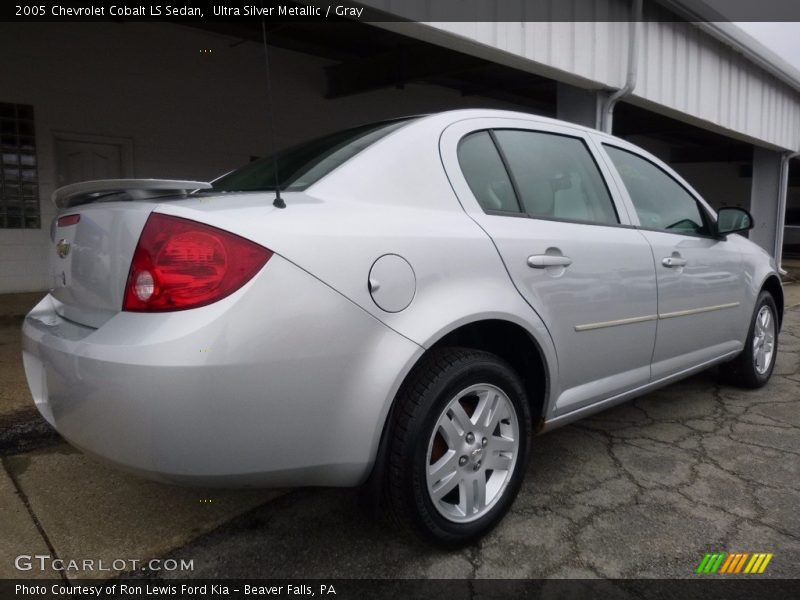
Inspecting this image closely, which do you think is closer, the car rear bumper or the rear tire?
the car rear bumper

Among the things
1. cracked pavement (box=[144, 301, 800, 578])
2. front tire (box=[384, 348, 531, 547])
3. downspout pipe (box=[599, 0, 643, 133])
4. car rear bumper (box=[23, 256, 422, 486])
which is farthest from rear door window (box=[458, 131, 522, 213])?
downspout pipe (box=[599, 0, 643, 133])

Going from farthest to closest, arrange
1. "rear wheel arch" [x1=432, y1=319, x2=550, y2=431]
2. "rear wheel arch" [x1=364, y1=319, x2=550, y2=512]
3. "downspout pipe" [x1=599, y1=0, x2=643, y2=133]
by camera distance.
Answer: "downspout pipe" [x1=599, y1=0, x2=643, y2=133] → "rear wheel arch" [x1=432, y1=319, x2=550, y2=431] → "rear wheel arch" [x1=364, y1=319, x2=550, y2=512]

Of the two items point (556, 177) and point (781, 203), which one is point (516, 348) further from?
point (781, 203)

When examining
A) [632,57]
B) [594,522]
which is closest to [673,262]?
[594,522]

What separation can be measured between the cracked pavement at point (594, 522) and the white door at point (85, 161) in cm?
614

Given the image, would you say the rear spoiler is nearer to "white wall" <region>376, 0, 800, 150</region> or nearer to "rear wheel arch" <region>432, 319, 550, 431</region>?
"rear wheel arch" <region>432, 319, 550, 431</region>

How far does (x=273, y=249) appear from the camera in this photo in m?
1.62

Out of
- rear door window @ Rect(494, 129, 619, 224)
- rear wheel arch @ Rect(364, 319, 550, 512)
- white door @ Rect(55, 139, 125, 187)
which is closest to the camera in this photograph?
rear wheel arch @ Rect(364, 319, 550, 512)

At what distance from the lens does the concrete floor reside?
204cm

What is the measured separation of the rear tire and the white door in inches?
268

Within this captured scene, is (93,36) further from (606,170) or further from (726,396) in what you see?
(726,396)

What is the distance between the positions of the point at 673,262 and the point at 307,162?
1.86 m

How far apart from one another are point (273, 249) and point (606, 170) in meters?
1.89

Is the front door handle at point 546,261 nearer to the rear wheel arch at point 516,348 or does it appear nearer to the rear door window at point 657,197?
the rear wheel arch at point 516,348
